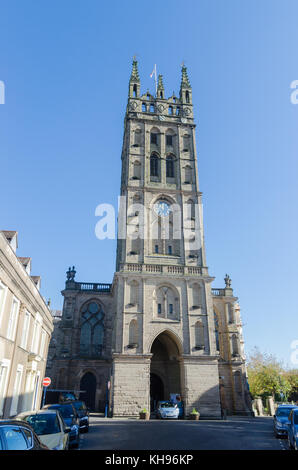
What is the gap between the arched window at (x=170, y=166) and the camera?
40281 mm

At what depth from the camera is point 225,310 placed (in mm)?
40250

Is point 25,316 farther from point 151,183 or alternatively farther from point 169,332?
point 151,183

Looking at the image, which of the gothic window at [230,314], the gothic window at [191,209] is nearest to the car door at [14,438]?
the gothic window at [191,209]

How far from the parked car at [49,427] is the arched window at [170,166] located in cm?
3328

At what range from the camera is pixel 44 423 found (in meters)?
9.37

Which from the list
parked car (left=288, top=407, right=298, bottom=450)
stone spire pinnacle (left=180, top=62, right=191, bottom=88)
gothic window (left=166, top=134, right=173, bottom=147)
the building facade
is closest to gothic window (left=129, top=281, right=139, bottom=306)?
the building facade

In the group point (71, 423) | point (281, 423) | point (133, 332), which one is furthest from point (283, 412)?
point (133, 332)

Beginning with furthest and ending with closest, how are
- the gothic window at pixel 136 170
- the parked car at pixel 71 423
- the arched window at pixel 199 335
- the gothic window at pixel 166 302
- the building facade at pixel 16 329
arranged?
the gothic window at pixel 136 170 → the gothic window at pixel 166 302 → the arched window at pixel 199 335 → the building facade at pixel 16 329 → the parked car at pixel 71 423

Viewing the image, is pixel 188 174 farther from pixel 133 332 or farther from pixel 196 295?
pixel 133 332

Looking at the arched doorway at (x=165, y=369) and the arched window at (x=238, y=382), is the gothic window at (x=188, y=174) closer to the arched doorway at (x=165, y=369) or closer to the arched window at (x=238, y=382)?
the arched doorway at (x=165, y=369)

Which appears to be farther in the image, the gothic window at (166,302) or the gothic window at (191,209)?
the gothic window at (191,209)

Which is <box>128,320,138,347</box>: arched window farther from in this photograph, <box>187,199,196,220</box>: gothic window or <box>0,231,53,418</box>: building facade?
<box>187,199,196,220</box>: gothic window

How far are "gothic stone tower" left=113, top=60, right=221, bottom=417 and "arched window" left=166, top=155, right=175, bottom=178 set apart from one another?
5.0 inches
